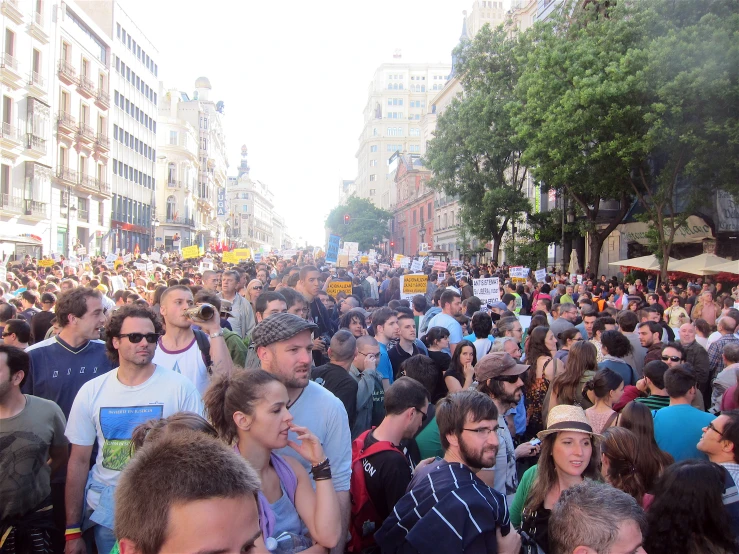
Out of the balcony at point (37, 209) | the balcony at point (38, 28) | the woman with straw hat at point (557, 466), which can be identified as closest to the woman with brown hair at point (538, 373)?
the woman with straw hat at point (557, 466)

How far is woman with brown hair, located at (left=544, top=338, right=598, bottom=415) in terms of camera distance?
5895 millimetres

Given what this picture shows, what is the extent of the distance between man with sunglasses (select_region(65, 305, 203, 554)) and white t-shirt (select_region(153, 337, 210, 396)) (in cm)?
96

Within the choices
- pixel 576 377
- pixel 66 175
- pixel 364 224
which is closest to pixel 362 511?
pixel 576 377

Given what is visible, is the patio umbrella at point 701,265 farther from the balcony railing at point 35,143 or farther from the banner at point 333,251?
the balcony railing at point 35,143

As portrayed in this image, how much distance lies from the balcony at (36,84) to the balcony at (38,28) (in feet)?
6.64

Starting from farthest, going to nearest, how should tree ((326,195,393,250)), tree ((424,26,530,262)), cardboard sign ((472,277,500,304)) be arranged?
tree ((326,195,393,250)) < tree ((424,26,530,262)) < cardboard sign ((472,277,500,304))

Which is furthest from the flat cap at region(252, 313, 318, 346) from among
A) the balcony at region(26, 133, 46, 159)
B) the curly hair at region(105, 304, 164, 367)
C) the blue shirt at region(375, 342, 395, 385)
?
the balcony at region(26, 133, 46, 159)

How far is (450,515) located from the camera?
2873 mm

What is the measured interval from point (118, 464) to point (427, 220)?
78.6 m

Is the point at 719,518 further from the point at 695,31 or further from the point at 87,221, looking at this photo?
the point at 87,221

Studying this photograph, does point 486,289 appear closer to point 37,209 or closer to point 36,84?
point 37,209

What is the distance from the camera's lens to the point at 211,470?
171 centimetres

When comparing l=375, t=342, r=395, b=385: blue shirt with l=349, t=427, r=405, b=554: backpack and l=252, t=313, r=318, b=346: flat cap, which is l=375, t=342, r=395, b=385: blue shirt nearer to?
l=349, t=427, r=405, b=554: backpack

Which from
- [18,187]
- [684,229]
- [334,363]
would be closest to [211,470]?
[334,363]
